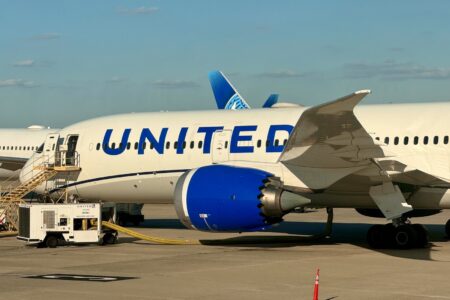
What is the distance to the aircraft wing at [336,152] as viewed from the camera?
17.3 metres

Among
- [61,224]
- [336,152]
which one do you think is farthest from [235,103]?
[336,152]

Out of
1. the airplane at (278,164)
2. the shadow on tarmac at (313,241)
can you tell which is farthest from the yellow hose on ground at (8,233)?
the shadow on tarmac at (313,241)

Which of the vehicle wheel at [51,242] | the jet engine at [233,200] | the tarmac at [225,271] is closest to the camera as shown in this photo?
the tarmac at [225,271]

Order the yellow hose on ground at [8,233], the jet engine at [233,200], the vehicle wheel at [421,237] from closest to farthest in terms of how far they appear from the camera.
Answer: the jet engine at [233,200], the vehicle wheel at [421,237], the yellow hose on ground at [8,233]

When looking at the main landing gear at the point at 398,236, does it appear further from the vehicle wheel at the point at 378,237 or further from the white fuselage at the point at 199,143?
the white fuselage at the point at 199,143

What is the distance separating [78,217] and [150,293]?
9564 mm

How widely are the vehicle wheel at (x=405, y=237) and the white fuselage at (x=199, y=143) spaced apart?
900 mm

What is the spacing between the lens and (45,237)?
2258cm

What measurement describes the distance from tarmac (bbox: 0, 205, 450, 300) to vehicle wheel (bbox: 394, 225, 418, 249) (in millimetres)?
472

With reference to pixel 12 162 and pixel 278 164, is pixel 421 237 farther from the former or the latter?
pixel 12 162

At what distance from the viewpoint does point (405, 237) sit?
68.4ft

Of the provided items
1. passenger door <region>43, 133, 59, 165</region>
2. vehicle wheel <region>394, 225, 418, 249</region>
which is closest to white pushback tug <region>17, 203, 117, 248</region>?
passenger door <region>43, 133, 59, 165</region>

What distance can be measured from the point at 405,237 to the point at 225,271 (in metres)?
A: 6.23

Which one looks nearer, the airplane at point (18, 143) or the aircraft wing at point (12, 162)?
the aircraft wing at point (12, 162)
